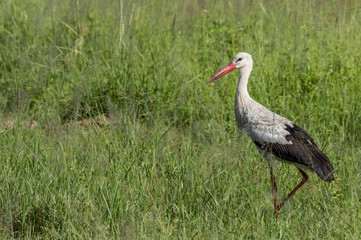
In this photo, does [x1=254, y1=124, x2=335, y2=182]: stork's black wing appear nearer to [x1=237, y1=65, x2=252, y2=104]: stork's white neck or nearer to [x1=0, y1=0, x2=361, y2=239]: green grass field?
[x1=0, y1=0, x2=361, y2=239]: green grass field

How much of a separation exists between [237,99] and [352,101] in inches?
46.8

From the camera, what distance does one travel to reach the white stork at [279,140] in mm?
4008

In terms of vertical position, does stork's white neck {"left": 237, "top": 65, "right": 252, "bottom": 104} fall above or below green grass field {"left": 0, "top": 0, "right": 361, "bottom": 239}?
above

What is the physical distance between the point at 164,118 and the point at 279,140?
3.67 feet

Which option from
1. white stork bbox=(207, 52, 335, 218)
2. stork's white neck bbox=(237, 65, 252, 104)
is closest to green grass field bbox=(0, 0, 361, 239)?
white stork bbox=(207, 52, 335, 218)

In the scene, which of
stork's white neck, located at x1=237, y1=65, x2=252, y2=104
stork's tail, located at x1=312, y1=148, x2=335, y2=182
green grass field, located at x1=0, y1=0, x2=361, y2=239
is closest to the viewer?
green grass field, located at x1=0, y1=0, x2=361, y2=239

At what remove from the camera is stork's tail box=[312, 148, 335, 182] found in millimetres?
3824

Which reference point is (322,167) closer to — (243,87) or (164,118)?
(243,87)

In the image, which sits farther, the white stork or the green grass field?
the white stork

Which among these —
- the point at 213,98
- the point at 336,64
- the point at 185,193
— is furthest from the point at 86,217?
the point at 336,64

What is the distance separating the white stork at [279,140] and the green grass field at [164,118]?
13cm

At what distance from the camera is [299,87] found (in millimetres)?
5398

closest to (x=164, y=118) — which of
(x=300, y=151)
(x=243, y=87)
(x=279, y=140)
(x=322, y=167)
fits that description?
(x=243, y=87)

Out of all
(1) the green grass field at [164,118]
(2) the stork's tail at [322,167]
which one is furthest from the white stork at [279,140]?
(1) the green grass field at [164,118]
